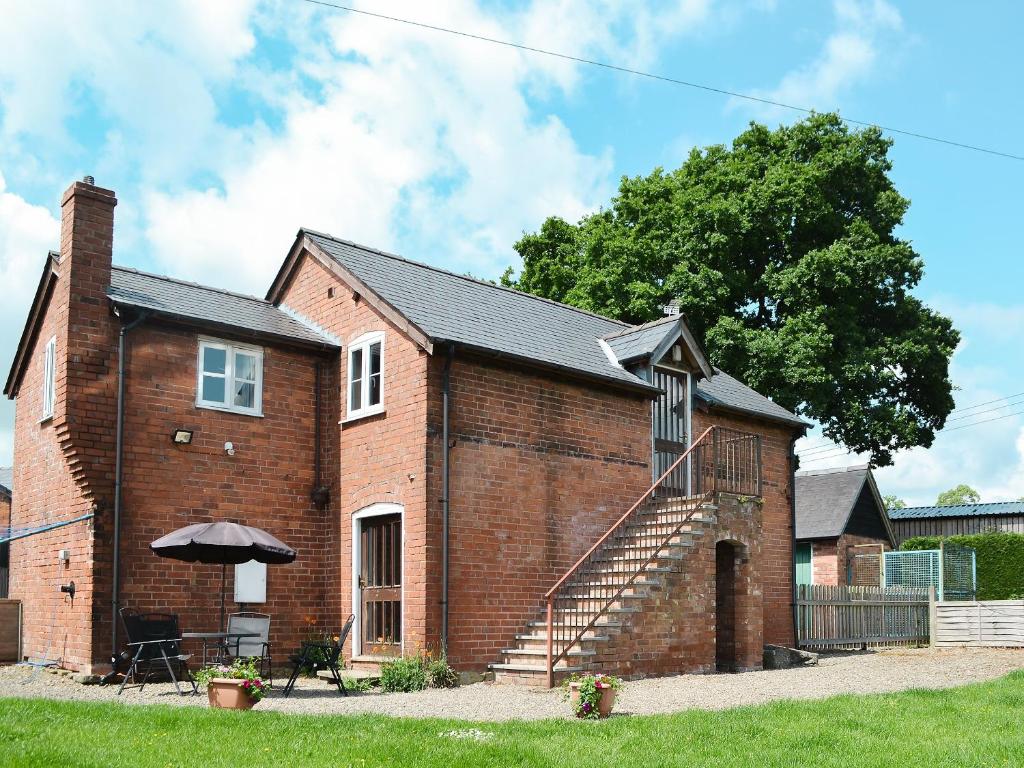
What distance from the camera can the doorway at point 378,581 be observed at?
16.2 meters

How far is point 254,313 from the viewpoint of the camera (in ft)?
60.2

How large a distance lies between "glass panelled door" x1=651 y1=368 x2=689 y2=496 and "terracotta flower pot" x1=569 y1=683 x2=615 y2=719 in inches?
329

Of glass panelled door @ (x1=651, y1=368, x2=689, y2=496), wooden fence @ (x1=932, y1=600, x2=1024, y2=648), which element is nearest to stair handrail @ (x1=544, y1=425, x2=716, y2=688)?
glass panelled door @ (x1=651, y1=368, x2=689, y2=496)

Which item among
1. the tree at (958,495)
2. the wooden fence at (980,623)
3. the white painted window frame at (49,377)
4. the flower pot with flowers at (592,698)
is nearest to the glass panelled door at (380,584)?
the flower pot with flowers at (592,698)

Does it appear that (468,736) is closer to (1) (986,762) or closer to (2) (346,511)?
(1) (986,762)

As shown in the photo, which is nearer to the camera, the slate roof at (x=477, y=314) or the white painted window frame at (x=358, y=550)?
the white painted window frame at (x=358, y=550)

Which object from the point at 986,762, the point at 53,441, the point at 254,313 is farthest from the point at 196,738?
the point at 254,313

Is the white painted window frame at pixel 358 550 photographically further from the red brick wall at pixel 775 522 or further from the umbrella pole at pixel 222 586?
the red brick wall at pixel 775 522

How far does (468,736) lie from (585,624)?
20.8ft

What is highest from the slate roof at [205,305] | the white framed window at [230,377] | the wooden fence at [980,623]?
the slate roof at [205,305]

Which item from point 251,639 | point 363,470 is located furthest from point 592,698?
point 363,470

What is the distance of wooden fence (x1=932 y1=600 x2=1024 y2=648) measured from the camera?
22.9 meters

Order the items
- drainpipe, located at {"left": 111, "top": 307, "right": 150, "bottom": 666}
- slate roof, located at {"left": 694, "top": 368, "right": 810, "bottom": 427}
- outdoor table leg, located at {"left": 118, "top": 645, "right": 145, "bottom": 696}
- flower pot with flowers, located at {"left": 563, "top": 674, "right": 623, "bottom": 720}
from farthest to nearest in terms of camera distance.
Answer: slate roof, located at {"left": 694, "top": 368, "right": 810, "bottom": 427}, drainpipe, located at {"left": 111, "top": 307, "right": 150, "bottom": 666}, outdoor table leg, located at {"left": 118, "top": 645, "right": 145, "bottom": 696}, flower pot with flowers, located at {"left": 563, "top": 674, "right": 623, "bottom": 720}

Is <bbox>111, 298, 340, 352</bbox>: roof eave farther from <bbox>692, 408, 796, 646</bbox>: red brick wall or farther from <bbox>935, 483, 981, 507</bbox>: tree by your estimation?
<bbox>935, 483, 981, 507</bbox>: tree
